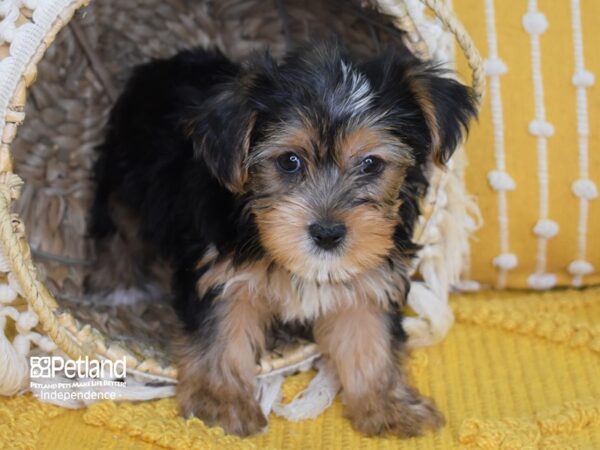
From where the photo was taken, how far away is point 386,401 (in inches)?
123

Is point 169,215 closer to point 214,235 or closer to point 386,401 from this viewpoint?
point 214,235

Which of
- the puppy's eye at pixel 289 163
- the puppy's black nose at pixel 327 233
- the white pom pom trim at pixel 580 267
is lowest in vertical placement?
the white pom pom trim at pixel 580 267

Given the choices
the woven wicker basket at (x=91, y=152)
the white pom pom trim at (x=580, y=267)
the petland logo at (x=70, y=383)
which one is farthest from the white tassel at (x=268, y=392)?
the white pom pom trim at (x=580, y=267)

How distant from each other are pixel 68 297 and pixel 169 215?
0.79 meters

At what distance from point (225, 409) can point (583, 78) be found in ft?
6.36

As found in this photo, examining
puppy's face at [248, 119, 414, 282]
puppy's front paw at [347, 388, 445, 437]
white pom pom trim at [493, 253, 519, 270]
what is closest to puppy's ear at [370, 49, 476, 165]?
puppy's face at [248, 119, 414, 282]

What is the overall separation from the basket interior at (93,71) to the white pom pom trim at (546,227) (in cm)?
99

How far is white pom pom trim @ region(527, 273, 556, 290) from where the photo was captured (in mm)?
3980

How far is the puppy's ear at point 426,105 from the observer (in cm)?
288

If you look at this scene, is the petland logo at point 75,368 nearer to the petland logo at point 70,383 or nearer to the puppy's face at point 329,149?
the petland logo at point 70,383

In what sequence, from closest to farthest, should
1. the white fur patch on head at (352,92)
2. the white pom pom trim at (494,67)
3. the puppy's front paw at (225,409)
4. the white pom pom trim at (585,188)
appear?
the white fur patch on head at (352,92), the puppy's front paw at (225,409), the white pom pom trim at (494,67), the white pom pom trim at (585,188)

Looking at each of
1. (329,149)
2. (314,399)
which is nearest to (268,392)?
(314,399)

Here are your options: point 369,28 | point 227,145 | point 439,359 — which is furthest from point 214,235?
point 369,28

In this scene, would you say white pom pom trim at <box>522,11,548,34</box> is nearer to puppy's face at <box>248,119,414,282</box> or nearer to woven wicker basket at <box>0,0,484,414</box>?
woven wicker basket at <box>0,0,484,414</box>
